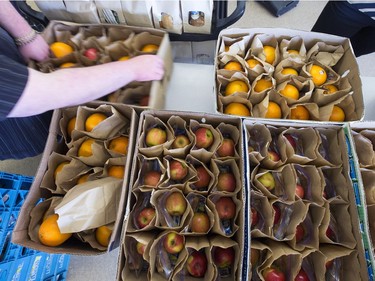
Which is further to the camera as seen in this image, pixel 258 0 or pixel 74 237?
pixel 258 0

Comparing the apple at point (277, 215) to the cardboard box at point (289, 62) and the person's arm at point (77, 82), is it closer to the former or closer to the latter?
the cardboard box at point (289, 62)

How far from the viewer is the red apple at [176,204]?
30.4 inches

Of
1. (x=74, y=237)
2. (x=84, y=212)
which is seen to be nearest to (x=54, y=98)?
(x=84, y=212)

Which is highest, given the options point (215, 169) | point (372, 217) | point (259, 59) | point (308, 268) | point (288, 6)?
point (288, 6)

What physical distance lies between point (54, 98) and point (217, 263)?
0.58 meters

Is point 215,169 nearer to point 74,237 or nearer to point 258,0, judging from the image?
point 74,237

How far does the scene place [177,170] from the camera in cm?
80

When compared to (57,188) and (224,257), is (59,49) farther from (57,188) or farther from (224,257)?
(224,257)

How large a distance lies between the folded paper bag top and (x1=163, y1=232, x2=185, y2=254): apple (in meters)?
0.16

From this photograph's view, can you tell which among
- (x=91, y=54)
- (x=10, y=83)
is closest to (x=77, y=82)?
(x=10, y=83)

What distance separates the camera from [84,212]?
742 millimetres

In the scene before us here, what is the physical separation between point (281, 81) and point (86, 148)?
0.65 meters

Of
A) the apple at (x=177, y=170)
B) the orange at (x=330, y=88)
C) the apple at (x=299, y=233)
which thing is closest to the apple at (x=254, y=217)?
the apple at (x=299, y=233)

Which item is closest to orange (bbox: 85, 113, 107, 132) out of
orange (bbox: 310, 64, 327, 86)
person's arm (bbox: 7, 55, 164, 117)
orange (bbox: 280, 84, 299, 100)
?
person's arm (bbox: 7, 55, 164, 117)
